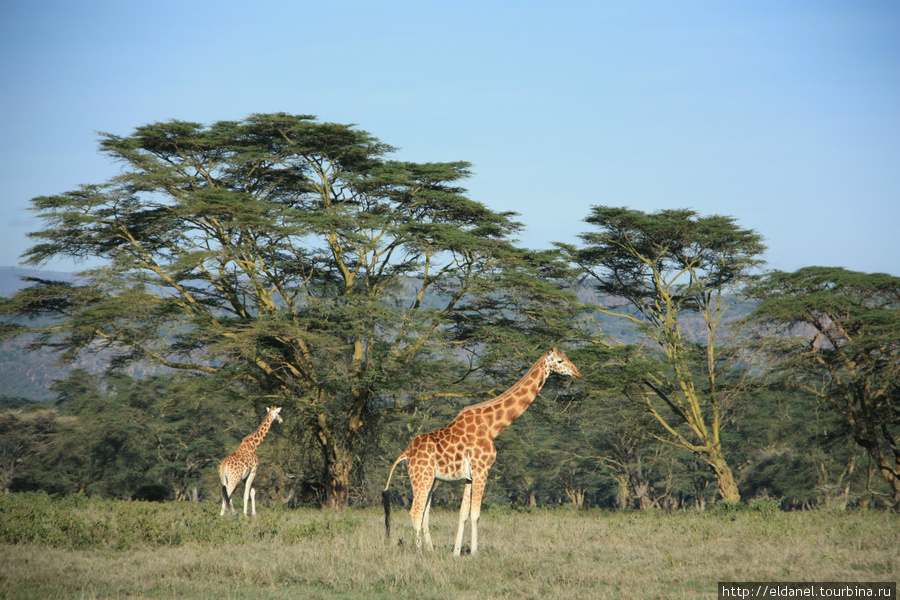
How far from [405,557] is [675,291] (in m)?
16.3

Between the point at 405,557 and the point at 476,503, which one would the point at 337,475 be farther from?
the point at 405,557

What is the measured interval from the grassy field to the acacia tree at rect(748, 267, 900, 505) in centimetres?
543

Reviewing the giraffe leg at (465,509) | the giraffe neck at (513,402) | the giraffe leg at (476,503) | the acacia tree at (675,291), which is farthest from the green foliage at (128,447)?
the giraffe leg at (476,503)

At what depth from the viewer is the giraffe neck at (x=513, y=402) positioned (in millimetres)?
12094

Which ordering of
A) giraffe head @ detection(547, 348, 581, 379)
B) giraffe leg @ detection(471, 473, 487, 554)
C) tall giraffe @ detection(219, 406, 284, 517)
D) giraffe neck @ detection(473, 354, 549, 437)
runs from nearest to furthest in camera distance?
1. giraffe leg @ detection(471, 473, 487, 554)
2. giraffe neck @ detection(473, 354, 549, 437)
3. giraffe head @ detection(547, 348, 581, 379)
4. tall giraffe @ detection(219, 406, 284, 517)

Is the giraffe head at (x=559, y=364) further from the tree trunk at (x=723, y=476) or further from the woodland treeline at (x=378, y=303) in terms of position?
the tree trunk at (x=723, y=476)

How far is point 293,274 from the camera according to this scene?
78.5ft

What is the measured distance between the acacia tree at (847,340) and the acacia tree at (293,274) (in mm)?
5996

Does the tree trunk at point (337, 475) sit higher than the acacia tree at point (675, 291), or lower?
lower

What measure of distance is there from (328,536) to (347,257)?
1219 centimetres

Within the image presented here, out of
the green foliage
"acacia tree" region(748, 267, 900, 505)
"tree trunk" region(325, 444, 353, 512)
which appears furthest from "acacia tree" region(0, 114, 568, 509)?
the green foliage

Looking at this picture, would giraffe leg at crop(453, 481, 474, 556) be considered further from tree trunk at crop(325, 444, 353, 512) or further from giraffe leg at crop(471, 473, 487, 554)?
tree trunk at crop(325, 444, 353, 512)

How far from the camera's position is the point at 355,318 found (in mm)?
20109

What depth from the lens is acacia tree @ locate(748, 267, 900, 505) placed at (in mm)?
19312
